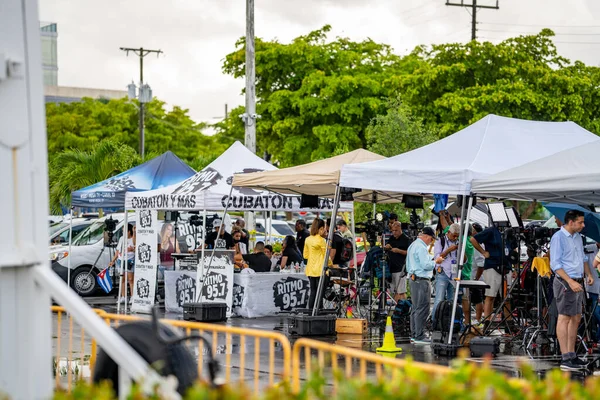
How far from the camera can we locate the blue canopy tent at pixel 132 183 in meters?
21.2

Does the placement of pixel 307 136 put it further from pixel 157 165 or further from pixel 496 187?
pixel 496 187

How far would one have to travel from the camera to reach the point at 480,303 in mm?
16531

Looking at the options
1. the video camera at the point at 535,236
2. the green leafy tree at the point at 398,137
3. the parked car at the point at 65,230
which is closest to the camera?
the video camera at the point at 535,236

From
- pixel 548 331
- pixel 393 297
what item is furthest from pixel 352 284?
pixel 548 331

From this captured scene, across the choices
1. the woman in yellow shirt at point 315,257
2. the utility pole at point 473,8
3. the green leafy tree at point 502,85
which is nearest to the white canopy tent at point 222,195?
the woman in yellow shirt at point 315,257

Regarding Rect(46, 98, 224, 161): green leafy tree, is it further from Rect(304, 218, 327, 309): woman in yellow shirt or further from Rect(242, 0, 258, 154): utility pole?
Rect(304, 218, 327, 309): woman in yellow shirt

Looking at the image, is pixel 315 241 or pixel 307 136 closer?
pixel 315 241

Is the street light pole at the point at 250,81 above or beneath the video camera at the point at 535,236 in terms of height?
above

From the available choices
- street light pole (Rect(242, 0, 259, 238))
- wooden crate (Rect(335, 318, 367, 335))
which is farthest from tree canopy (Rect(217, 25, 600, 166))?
wooden crate (Rect(335, 318, 367, 335))

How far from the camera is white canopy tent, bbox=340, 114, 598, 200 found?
523 inches

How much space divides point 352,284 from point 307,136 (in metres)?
29.3

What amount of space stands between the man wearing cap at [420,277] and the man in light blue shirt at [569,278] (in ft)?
9.84

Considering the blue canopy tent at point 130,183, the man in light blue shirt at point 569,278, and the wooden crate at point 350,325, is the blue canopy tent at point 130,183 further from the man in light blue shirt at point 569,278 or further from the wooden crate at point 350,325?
the man in light blue shirt at point 569,278

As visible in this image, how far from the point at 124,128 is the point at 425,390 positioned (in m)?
64.3
